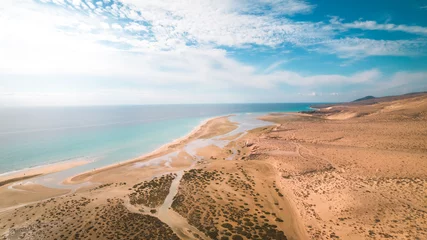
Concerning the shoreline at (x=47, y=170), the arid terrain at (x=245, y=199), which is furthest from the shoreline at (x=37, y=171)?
the arid terrain at (x=245, y=199)

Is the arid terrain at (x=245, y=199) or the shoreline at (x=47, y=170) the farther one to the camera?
the shoreline at (x=47, y=170)

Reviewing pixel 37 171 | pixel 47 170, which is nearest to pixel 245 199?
pixel 47 170

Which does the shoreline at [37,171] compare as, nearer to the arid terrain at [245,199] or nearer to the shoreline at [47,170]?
the shoreline at [47,170]

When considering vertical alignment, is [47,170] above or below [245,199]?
above

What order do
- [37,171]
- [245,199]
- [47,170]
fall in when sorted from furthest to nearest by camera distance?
1. [47,170]
2. [37,171]
3. [245,199]

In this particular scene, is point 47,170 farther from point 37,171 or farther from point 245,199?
point 245,199

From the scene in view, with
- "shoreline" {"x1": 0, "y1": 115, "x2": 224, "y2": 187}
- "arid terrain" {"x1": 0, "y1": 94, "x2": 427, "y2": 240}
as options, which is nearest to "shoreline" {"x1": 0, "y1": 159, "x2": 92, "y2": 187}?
"shoreline" {"x1": 0, "y1": 115, "x2": 224, "y2": 187}

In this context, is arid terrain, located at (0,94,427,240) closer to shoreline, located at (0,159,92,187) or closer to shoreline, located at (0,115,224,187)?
shoreline, located at (0,115,224,187)

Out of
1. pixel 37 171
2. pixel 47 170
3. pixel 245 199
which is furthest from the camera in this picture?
pixel 47 170

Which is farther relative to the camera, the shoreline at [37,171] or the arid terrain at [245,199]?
the shoreline at [37,171]
